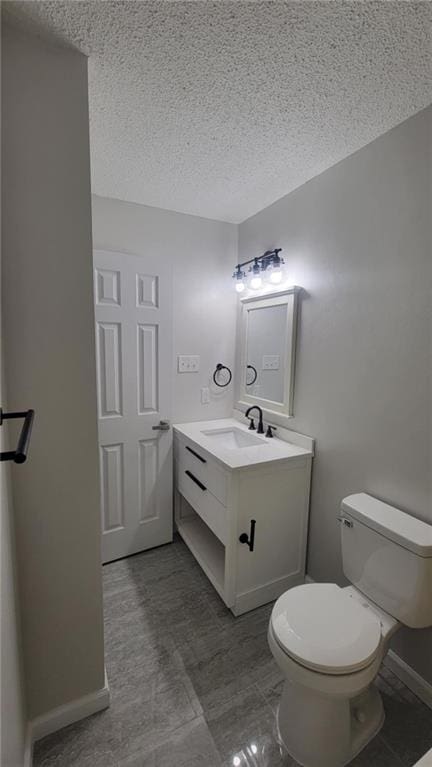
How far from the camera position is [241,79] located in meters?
1.15

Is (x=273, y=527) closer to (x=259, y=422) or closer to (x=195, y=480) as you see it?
(x=195, y=480)

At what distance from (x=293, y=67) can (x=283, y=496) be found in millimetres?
1836

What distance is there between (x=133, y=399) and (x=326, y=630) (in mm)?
1546

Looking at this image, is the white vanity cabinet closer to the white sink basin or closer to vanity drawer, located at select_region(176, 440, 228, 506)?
vanity drawer, located at select_region(176, 440, 228, 506)

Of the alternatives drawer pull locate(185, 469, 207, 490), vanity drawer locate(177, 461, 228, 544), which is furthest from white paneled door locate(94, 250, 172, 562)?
drawer pull locate(185, 469, 207, 490)

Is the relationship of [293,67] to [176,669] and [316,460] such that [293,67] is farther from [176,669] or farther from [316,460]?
[176,669]

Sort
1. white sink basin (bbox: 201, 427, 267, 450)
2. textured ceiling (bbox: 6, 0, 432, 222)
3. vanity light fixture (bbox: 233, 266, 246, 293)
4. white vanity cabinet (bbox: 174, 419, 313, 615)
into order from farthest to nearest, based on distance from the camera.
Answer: vanity light fixture (bbox: 233, 266, 246, 293), white sink basin (bbox: 201, 427, 267, 450), white vanity cabinet (bbox: 174, 419, 313, 615), textured ceiling (bbox: 6, 0, 432, 222)

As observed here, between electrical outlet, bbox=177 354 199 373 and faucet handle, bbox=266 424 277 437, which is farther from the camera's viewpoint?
electrical outlet, bbox=177 354 199 373

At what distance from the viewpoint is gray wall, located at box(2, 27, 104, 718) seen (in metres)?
0.99

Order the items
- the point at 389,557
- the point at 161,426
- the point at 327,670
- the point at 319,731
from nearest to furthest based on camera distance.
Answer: the point at 327,670 → the point at 319,731 → the point at 389,557 → the point at 161,426

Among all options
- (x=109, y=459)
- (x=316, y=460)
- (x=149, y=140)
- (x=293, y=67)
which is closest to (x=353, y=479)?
(x=316, y=460)

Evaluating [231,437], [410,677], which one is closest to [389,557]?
[410,677]

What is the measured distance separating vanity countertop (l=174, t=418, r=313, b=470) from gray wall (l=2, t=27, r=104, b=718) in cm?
72

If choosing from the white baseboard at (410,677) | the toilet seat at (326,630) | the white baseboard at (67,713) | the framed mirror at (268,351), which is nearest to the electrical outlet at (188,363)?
the framed mirror at (268,351)
